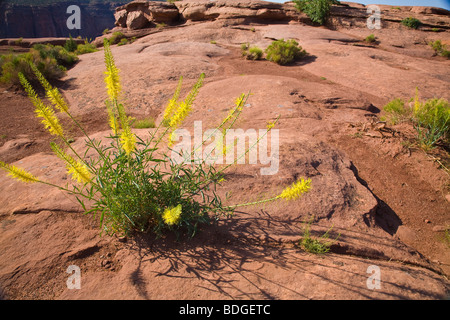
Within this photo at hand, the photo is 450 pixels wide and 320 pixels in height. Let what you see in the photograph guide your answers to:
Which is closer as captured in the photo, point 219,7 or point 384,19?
point 384,19

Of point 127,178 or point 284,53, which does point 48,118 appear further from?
point 284,53

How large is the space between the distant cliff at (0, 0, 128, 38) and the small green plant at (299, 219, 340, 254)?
7477 centimetres

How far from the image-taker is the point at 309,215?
2547 mm

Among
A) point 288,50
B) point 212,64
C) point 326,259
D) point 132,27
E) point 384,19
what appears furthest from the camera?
point 132,27

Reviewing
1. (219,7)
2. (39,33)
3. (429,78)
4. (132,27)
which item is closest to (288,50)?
(429,78)

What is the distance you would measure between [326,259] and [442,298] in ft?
2.54

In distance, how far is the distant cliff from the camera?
187ft

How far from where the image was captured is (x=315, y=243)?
216 cm

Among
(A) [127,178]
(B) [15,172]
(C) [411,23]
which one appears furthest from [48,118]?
(C) [411,23]

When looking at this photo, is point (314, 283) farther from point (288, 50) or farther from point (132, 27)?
point (132, 27)

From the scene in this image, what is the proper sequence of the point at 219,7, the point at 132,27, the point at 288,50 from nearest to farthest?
the point at 288,50, the point at 219,7, the point at 132,27

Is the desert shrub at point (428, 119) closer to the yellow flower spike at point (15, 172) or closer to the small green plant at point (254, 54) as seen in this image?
the yellow flower spike at point (15, 172)

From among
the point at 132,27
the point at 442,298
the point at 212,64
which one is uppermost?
the point at 132,27

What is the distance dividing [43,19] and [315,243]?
82.4m
